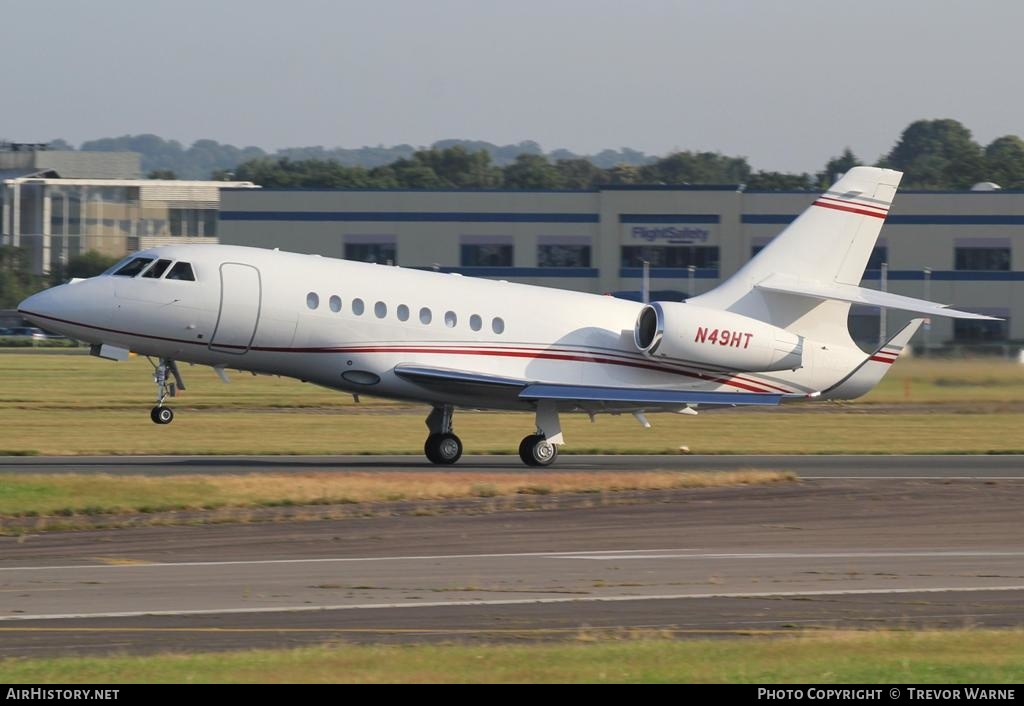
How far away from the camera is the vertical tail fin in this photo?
30.4 metres

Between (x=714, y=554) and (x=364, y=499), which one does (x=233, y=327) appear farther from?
(x=714, y=554)

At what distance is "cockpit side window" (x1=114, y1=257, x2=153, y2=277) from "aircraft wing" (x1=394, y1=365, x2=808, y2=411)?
522 cm

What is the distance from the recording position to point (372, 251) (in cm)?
8688

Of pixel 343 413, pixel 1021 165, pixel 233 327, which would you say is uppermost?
pixel 1021 165

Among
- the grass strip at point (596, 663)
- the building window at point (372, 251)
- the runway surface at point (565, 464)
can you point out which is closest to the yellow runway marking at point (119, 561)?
the grass strip at point (596, 663)

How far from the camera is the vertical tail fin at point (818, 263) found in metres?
30.4

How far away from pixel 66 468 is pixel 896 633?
18.3m

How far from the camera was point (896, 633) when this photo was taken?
1310cm

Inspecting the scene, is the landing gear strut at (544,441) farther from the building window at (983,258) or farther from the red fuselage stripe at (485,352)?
the building window at (983,258)

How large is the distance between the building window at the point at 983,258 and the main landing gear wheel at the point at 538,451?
62.4m

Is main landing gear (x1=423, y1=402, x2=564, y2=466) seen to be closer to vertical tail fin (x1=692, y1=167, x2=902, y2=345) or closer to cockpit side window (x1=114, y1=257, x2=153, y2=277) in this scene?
vertical tail fin (x1=692, y1=167, x2=902, y2=345)

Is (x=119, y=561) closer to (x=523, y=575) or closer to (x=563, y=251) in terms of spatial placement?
(x=523, y=575)

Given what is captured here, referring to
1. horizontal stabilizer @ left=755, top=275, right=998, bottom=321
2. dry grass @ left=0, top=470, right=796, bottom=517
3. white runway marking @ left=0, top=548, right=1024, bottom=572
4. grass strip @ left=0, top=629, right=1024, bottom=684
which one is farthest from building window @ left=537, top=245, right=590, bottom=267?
grass strip @ left=0, top=629, right=1024, bottom=684
